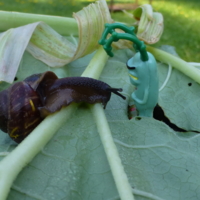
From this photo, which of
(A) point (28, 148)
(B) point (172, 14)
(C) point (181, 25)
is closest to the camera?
(A) point (28, 148)

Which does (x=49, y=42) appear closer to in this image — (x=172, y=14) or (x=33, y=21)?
(x=33, y=21)

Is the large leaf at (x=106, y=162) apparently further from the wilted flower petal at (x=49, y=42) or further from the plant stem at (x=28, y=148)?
the wilted flower petal at (x=49, y=42)

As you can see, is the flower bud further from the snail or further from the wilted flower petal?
the snail

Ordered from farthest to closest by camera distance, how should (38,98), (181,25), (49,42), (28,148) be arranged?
(181,25), (49,42), (38,98), (28,148)

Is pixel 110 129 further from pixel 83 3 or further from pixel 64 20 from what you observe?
pixel 83 3

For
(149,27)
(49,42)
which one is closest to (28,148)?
(49,42)

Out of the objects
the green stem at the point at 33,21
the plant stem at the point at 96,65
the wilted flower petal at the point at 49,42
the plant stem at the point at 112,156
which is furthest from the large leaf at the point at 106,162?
the green stem at the point at 33,21
